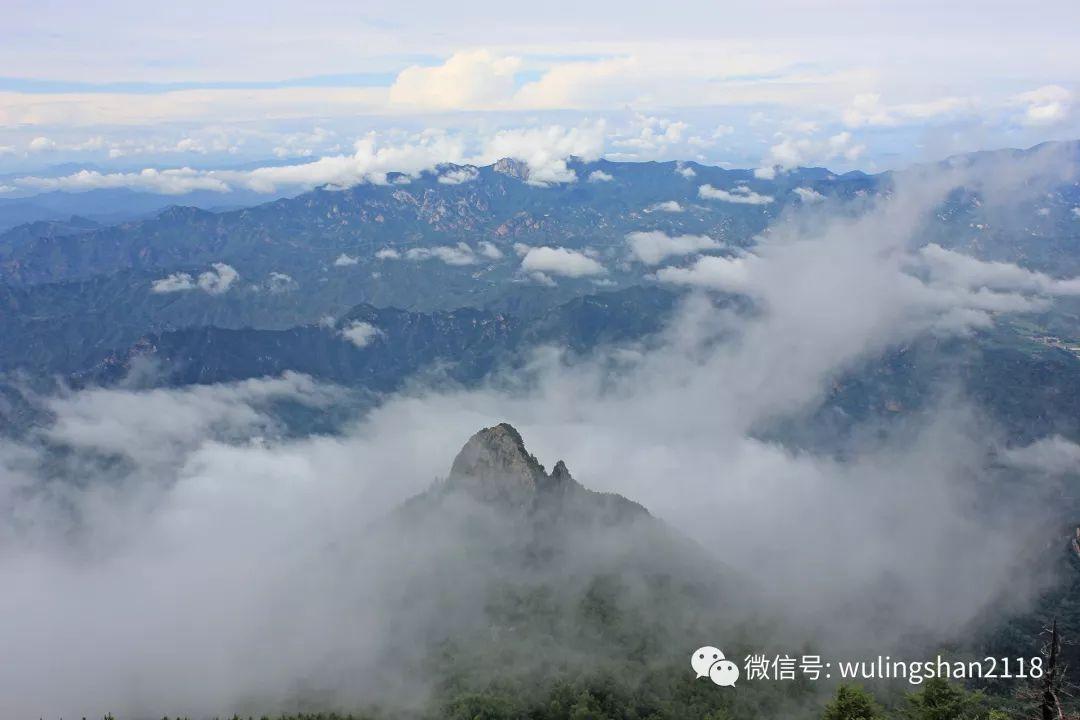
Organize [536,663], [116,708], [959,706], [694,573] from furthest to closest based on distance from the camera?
1. [694,573]
2. [116,708]
3. [536,663]
4. [959,706]

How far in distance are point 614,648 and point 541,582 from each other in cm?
3388

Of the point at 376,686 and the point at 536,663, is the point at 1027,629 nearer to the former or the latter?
the point at 536,663

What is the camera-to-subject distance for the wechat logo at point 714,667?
431 feet

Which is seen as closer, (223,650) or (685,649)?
(685,649)

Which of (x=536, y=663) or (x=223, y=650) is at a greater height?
(x=536, y=663)

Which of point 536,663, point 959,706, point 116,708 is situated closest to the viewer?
point 959,706

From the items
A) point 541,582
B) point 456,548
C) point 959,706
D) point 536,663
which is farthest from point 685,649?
point 959,706

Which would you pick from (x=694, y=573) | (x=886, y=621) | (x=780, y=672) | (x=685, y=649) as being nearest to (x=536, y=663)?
(x=685, y=649)

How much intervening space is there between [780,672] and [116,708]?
143m

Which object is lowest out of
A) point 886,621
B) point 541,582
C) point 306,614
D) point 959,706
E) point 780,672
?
point 886,621

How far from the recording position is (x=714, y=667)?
134 m

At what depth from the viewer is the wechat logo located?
131 meters

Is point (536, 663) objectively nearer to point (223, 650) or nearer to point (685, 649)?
point (685, 649)

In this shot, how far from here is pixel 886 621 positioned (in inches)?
7726
